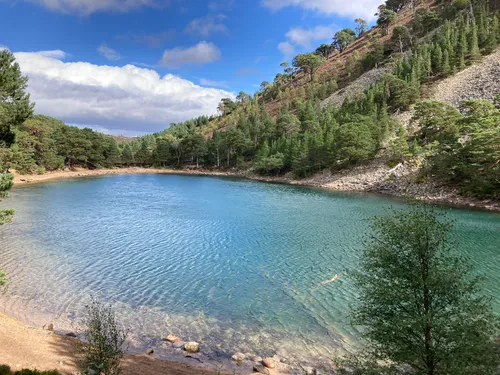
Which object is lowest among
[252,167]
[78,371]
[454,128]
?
[78,371]

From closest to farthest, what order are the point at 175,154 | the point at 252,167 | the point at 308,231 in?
the point at 308,231 < the point at 252,167 < the point at 175,154

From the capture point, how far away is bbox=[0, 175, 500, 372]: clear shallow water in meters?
13.3

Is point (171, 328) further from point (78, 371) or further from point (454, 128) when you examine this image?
point (454, 128)

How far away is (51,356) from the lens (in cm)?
976

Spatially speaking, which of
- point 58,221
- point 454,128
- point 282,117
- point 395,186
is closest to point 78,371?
point 58,221

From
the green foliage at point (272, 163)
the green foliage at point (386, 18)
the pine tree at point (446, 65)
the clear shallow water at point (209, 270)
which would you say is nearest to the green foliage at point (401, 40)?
the green foliage at point (386, 18)

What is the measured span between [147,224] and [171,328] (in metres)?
21.6

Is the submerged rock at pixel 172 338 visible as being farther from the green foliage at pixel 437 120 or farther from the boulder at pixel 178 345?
the green foliage at pixel 437 120

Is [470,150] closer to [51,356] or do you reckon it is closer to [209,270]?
[209,270]

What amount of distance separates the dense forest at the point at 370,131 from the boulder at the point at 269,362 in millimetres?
20907

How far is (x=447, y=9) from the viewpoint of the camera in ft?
402

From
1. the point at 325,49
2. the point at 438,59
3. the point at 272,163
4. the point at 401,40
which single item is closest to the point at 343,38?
the point at 325,49

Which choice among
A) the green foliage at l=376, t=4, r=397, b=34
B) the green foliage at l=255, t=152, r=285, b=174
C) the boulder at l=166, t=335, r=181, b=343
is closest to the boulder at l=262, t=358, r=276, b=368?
the boulder at l=166, t=335, r=181, b=343

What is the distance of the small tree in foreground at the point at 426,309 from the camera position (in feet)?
22.5
